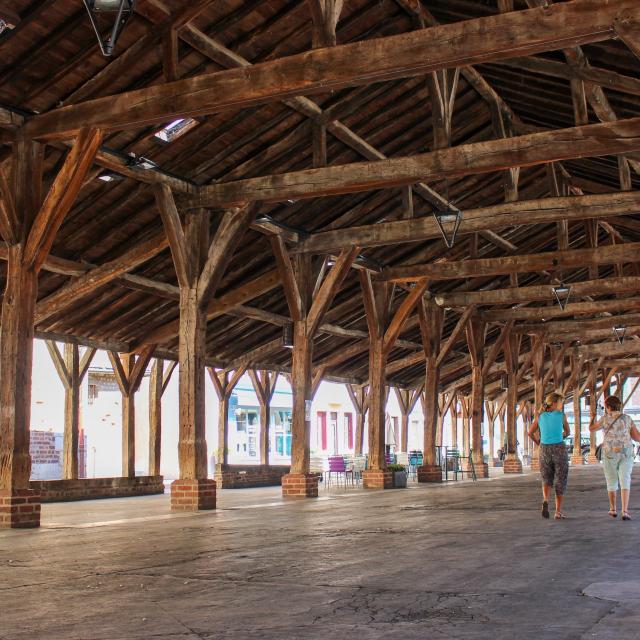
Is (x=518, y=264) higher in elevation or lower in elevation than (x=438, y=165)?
lower

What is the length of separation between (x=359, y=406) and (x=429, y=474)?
10.1m

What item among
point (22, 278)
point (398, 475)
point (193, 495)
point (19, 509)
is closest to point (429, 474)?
point (398, 475)

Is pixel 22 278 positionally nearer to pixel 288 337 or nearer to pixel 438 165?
pixel 438 165

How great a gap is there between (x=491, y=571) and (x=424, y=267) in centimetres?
1231

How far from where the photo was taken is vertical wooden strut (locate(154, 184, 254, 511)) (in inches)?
490

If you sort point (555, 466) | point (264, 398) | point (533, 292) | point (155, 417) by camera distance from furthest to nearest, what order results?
point (264, 398)
point (155, 417)
point (533, 292)
point (555, 466)

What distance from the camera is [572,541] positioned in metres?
7.14

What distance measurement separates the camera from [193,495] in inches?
484

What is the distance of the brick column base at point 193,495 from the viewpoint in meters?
12.3

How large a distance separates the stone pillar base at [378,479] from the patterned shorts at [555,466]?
26.9ft

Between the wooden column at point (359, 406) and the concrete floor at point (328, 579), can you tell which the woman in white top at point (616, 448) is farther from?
the wooden column at point (359, 406)

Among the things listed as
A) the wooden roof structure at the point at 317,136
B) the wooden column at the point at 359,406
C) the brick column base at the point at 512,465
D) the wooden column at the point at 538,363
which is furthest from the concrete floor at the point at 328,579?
the wooden column at the point at 359,406

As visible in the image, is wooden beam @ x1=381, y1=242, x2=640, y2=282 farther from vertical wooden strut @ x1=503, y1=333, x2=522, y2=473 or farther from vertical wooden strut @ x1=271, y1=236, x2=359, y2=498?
vertical wooden strut @ x1=503, y1=333, x2=522, y2=473

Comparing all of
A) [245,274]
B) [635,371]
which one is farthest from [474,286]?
[635,371]
